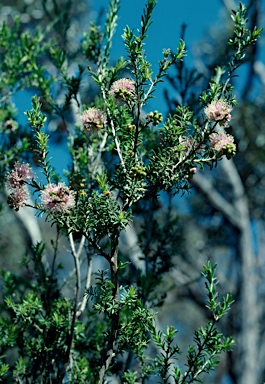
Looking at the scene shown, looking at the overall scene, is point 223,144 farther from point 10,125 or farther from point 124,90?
point 10,125

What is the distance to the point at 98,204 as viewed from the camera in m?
1.95

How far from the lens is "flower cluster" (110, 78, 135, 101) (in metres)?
1.99

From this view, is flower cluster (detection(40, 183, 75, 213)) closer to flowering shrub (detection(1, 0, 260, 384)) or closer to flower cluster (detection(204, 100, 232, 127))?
flowering shrub (detection(1, 0, 260, 384))

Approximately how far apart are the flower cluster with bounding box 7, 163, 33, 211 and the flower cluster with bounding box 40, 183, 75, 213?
8cm

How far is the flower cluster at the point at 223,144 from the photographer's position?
6.28 feet

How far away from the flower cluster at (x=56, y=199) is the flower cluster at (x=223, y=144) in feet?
1.75

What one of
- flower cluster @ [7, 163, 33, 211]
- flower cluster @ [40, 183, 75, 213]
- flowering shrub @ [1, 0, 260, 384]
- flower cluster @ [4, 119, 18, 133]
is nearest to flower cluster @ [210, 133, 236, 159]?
flowering shrub @ [1, 0, 260, 384]

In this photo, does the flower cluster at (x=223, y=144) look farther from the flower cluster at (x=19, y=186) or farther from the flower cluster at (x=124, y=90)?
the flower cluster at (x=19, y=186)

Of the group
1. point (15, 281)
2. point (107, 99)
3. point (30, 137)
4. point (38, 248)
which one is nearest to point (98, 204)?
point (107, 99)

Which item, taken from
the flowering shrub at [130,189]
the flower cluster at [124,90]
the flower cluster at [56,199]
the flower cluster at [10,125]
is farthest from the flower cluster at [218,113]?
the flower cluster at [10,125]

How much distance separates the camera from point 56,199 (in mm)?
1827

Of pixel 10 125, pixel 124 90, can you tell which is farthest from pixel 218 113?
pixel 10 125

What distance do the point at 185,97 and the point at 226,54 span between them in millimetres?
372

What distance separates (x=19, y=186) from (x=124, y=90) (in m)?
0.50
